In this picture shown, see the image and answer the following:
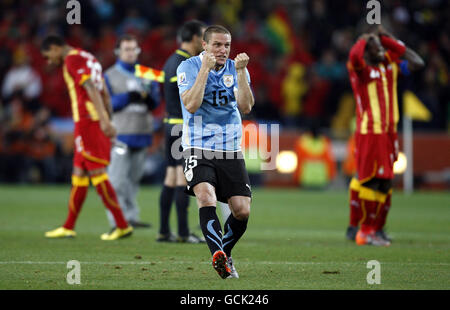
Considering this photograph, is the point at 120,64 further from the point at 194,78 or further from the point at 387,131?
the point at 194,78

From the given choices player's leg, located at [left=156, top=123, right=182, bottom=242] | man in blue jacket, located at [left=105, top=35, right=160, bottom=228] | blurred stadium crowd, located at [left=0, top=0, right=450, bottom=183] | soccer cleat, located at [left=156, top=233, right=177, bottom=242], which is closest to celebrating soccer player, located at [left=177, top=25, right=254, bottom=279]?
player's leg, located at [left=156, top=123, right=182, bottom=242]

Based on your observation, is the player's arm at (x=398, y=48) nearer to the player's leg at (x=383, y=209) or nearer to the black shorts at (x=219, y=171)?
the player's leg at (x=383, y=209)

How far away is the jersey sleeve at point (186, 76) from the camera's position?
283 inches

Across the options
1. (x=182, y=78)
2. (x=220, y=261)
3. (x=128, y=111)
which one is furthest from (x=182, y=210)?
(x=220, y=261)

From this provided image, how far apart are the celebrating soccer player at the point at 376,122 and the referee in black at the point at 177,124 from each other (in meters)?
1.86

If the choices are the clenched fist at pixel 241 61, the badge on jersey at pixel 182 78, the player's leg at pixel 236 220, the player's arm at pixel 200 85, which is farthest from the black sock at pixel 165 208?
the clenched fist at pixel 241 61

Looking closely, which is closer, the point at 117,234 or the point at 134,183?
the point at 117,234

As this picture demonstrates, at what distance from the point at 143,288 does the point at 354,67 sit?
15.1ft

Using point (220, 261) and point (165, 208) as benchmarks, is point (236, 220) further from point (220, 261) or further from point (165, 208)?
point (165, 208)

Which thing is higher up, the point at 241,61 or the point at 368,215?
the point at 241,61

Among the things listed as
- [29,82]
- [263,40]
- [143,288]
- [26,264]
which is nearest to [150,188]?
[29,82]

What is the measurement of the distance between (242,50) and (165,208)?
13578 millimetres

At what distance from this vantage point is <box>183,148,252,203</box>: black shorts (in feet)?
23.5

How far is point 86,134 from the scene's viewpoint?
398 inches
